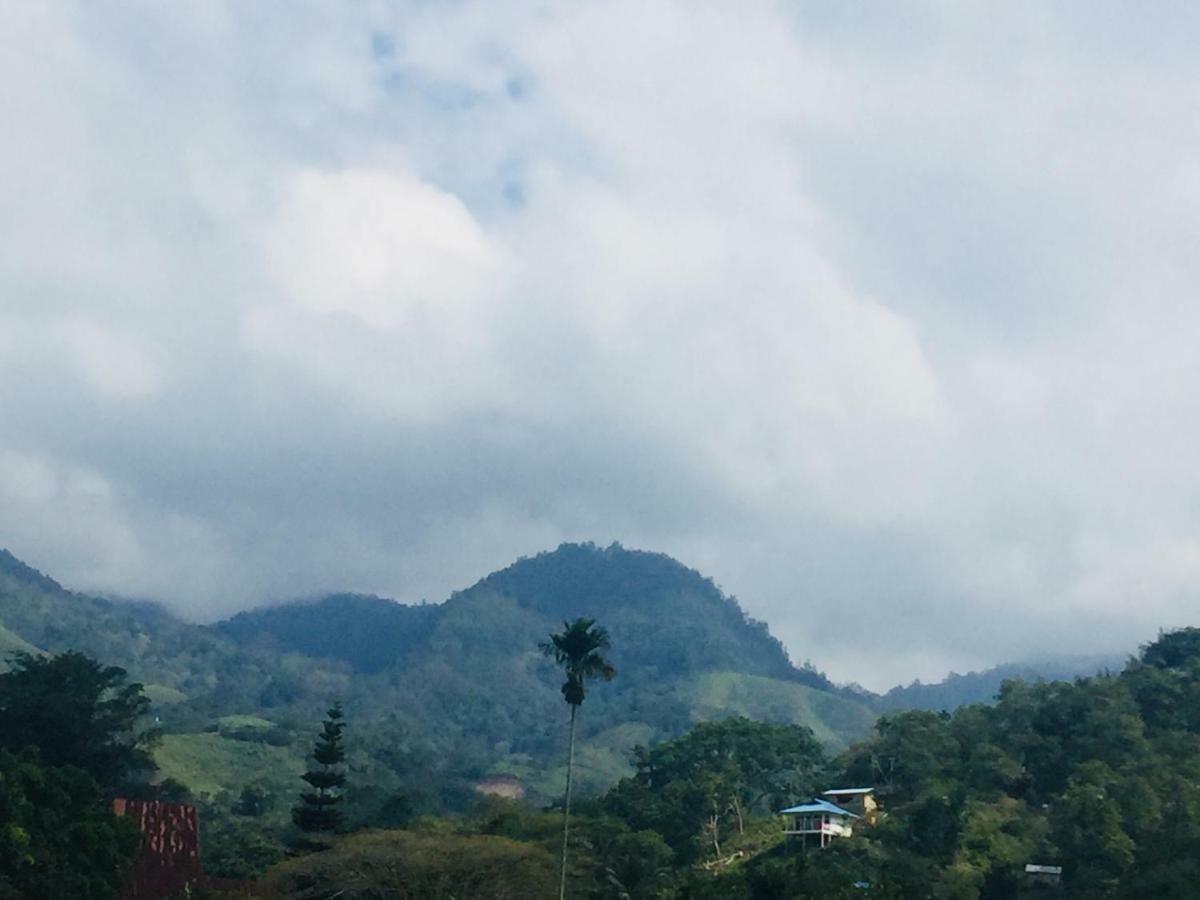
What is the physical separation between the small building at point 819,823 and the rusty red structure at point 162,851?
143ft

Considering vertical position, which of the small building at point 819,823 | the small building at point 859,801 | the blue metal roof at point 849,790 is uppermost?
the blue metal roof at point 849,790

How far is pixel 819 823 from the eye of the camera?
95.6 meters

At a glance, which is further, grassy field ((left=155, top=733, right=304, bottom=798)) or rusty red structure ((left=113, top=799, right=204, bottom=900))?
grassy field ((left=155, top=733, right=304, bottom=798))

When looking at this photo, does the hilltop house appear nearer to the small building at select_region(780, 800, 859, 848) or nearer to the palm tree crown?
the small building at select_region(780, 800, 859, 848)

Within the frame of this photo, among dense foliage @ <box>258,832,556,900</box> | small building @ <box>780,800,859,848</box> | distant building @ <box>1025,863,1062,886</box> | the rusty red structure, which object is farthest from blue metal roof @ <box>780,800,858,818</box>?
the rusty red structure

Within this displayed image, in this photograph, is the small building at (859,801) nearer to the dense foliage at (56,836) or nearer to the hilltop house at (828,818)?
the hilltop house at (828,818)

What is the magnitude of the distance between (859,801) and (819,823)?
688cm

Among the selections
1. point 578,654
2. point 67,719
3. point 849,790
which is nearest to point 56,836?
point 578,654

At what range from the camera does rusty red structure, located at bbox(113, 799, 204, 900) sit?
64.3m

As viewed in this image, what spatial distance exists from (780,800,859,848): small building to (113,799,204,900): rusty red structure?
143 ft

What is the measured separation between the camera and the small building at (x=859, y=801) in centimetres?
9850

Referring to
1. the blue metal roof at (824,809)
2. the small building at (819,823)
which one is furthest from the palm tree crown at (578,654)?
the blue metal roof at (824,809)

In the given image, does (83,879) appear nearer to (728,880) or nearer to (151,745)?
(728,880)

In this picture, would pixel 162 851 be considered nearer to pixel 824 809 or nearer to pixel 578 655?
pixel 578 655
